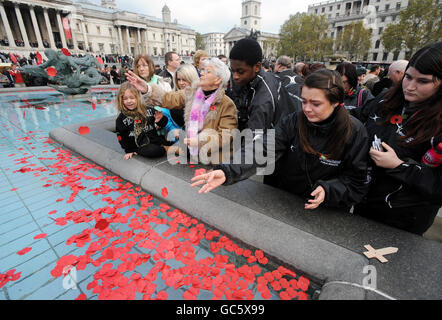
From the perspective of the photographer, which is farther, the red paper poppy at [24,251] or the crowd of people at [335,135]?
the red paper poppy at [24,251]

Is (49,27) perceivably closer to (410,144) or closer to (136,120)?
(136,120)

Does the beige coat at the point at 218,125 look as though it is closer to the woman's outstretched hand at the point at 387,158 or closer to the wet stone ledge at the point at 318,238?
the wet stone ledge at the point at 318,238

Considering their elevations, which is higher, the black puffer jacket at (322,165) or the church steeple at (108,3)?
the church steeple at (108,3)

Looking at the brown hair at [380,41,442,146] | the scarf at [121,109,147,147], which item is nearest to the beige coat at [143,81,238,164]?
the scarf at [121,109,147,147]

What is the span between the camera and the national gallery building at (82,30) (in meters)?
40.1

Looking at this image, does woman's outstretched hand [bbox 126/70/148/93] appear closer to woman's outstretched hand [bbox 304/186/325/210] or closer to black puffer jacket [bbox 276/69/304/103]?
black puffer jacket [bbox 276/69/304/103]

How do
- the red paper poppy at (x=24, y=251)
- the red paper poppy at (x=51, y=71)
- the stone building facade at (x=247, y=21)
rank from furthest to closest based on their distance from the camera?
the stone building facade at (x=247, y=21), the red paper poppy at (x=51, y=71), the red paper poppy at (x=24, y=251)

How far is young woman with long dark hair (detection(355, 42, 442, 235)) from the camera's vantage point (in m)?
1.53

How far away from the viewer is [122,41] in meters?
60.2

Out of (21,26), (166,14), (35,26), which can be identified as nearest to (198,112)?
(21,26)

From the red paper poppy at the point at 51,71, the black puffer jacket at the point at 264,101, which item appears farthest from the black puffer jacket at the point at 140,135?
the red paper poppy at the point at 51,71

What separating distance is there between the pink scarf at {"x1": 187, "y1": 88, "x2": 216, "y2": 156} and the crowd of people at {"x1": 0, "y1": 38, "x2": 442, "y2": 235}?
13mm

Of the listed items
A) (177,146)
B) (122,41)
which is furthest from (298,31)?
(177,146)
